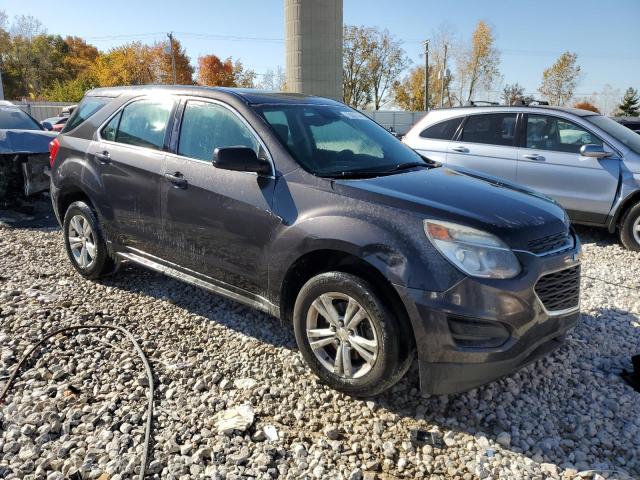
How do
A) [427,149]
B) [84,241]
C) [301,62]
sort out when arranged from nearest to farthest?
[84,241] → [427,149] → [301,62]

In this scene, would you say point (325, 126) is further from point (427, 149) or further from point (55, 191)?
point (427, 149)

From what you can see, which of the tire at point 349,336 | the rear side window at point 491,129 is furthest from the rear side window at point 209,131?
the rear side window at point 491,129

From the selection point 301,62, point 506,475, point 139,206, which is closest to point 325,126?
point 139,206

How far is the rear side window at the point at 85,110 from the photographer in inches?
194

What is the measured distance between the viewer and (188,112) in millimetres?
4051

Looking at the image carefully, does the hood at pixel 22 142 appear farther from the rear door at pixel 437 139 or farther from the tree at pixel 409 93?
the tree at pixel 409 93

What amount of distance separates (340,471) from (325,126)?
2523mm

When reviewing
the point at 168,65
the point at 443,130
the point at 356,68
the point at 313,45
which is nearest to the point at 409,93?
the point at 356,68

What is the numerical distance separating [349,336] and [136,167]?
238cm

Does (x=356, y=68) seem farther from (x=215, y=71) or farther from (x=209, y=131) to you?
(x=209, y=131)

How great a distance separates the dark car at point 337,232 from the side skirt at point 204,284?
11 millimetres

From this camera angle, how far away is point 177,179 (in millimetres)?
3895

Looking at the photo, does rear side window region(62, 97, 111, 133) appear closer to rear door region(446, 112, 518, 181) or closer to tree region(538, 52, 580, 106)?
rear door region(446, 112, 518, 181)

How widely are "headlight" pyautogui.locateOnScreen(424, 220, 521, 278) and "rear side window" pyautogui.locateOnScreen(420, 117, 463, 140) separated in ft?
16.9
